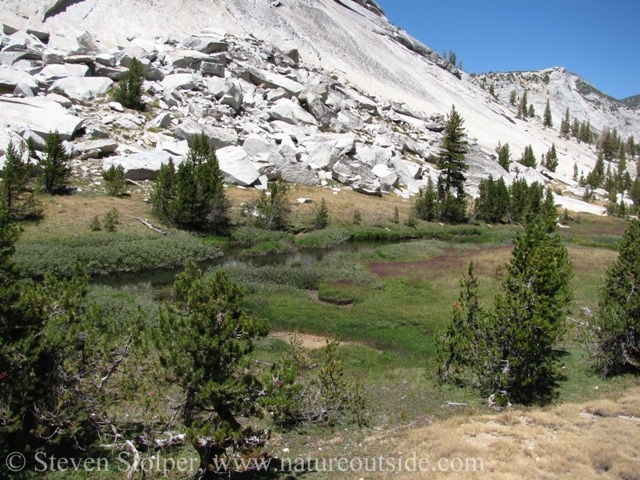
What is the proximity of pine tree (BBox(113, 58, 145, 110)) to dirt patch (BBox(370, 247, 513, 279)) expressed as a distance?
39.3 m

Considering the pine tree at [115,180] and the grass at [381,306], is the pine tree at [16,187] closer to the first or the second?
the grass at [381,306]

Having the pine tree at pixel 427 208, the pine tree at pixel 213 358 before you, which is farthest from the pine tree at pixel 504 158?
the pine tree at pixel 213 358

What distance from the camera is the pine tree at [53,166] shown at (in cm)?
3622

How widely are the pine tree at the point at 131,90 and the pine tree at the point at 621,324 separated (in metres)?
55.6

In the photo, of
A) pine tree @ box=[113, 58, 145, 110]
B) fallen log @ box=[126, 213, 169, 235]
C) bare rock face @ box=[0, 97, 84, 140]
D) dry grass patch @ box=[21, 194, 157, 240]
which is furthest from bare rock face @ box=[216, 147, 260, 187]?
bare rock face @ box=[0, 97, 84, 140]

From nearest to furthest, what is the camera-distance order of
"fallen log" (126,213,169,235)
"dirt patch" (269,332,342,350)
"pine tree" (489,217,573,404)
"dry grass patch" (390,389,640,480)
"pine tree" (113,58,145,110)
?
1. "dry grass patch" (390,389,640,480)
2. "pine tree" (489,217,573,404)
3. "dirt patch" (269,332,342,350)
4. "fallen log" (126,213,169,235)
5. "pine tree" (113,58,145,110)

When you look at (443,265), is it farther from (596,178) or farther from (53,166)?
(596,178)

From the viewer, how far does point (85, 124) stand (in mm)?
48906

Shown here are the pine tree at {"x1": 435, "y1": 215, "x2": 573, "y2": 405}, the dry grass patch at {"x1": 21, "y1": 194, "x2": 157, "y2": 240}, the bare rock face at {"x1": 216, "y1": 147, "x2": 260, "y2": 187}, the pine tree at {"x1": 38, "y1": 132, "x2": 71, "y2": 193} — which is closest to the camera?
the pine tree at {"x1": 435, "y1": 215, "x2": 573, "y2": 405}

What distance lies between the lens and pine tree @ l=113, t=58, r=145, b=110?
2153 inches

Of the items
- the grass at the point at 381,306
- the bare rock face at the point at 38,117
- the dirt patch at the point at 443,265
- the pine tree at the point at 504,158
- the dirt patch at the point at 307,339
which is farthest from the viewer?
the pine tree at the point at 504,158

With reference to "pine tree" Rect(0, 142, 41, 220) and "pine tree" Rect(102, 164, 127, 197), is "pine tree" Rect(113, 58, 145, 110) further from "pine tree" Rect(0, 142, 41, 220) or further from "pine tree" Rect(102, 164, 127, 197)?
"pine tree" Rect(0, 142, 41, 220)

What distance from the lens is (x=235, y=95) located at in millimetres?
64125

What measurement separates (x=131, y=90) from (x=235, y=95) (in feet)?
48.3
